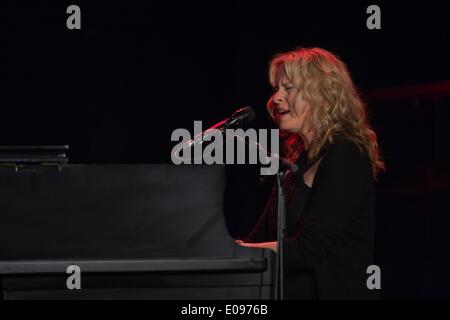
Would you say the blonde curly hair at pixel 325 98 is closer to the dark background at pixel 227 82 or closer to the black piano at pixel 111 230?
the black piano at pixel 111 230

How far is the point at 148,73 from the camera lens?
4.35 m

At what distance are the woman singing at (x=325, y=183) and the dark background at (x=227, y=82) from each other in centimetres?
172

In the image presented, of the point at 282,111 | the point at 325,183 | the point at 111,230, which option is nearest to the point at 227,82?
the point at 282,111

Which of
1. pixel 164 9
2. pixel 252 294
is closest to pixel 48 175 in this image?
pixel 252 294

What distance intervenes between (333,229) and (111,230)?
0.72 metres

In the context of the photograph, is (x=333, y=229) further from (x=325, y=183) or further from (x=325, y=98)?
(x=325, y=98)

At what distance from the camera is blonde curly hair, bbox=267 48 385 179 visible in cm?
260

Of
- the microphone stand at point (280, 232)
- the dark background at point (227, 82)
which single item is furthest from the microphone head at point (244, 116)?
the dark background at point (227, 82)

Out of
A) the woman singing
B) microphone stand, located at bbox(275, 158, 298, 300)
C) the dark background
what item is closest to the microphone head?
microphone stand, located at bbox(275, 158, 298, 300)

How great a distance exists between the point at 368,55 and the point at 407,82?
29 centimetres

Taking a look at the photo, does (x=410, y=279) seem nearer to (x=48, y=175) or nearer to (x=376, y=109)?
(x=376, y=109)

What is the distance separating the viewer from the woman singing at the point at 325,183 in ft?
8.00

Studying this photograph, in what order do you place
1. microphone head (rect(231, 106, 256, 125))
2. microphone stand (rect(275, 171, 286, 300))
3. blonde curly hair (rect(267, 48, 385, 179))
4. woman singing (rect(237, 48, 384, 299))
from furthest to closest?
blonde curly hair (rect(267, 48, 385, 179)), woman singing (rect(237, 48, 384, 299)), microphone head (rect(231, 106, 256, 125)), microphone stand (rect(275, 171, 286, 300))

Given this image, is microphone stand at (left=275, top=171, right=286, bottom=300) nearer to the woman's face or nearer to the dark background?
the woman's face
